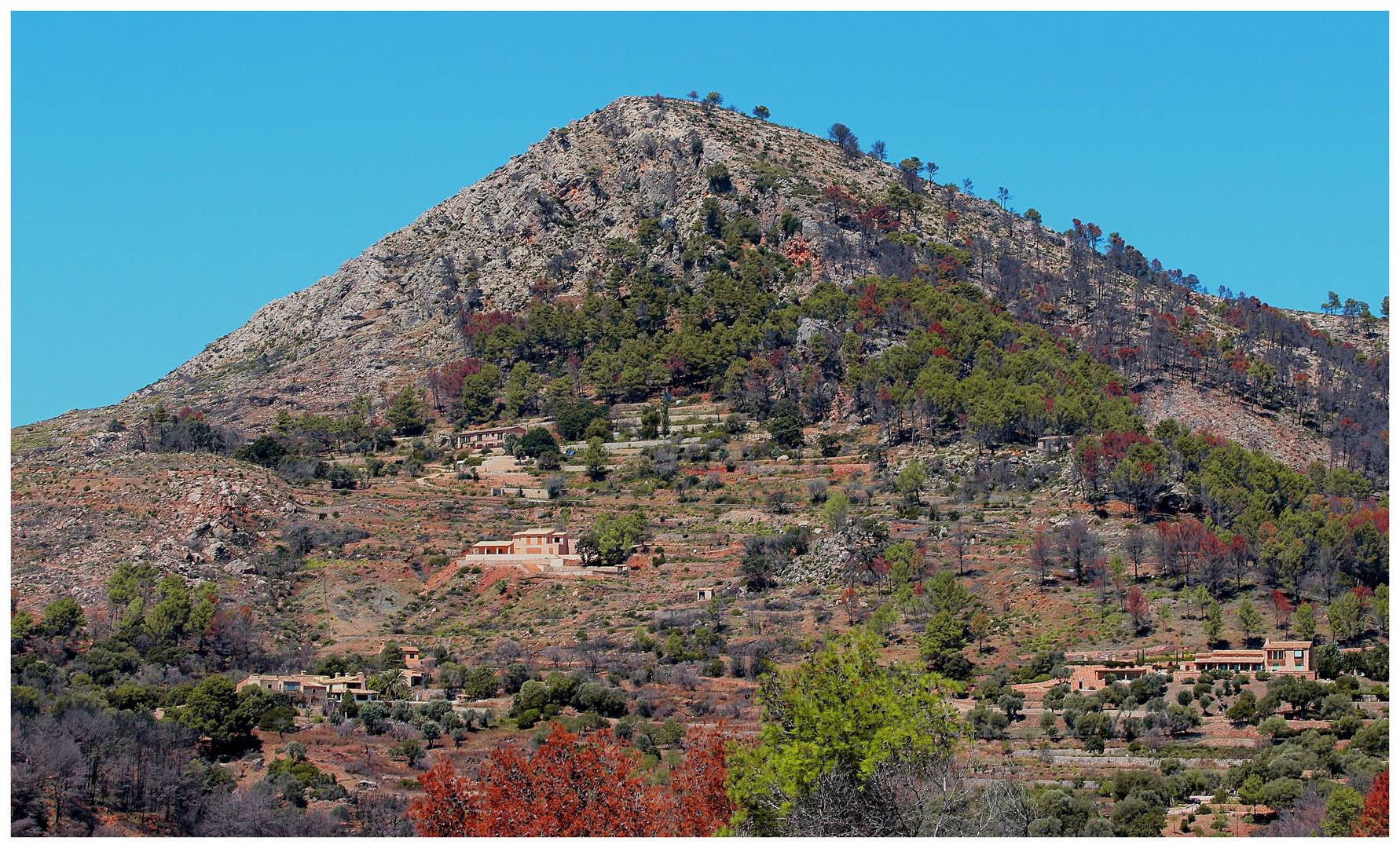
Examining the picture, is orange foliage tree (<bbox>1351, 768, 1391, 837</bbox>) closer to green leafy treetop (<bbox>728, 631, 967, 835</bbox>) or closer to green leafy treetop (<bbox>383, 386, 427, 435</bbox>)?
green leafy treetop (<bbox>728, 631, 967, 835</bbox>)

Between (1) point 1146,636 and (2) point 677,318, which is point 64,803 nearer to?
(1) point 1146,636

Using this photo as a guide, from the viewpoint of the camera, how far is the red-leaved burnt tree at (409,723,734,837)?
2888 centimetres

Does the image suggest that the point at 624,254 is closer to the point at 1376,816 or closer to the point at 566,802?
the point at 1376,816

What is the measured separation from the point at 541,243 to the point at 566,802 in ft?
368

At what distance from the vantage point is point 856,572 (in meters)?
74.6

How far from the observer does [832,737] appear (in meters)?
27.9

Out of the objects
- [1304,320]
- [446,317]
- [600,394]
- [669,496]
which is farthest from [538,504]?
[1304,320]

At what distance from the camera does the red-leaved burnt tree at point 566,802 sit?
28.9 metres

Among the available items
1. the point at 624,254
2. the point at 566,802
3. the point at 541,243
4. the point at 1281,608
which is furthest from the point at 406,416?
the point at 566,802

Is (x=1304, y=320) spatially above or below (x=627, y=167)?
below

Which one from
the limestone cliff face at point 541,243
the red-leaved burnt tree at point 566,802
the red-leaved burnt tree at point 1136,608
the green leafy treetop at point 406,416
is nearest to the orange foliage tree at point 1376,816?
the red-leaved burnt tree at point 566,802

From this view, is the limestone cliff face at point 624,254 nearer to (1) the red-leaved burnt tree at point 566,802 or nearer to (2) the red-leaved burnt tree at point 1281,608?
(2) the red-leaved burnt tree at point 1281,608

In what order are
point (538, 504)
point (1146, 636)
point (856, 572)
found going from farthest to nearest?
1. point (538, 504)
2. point (856, 572)
3. point (1146, 636)

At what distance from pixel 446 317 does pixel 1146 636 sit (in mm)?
79969
